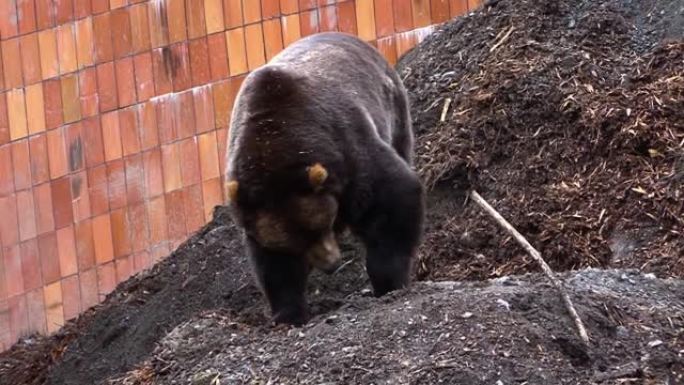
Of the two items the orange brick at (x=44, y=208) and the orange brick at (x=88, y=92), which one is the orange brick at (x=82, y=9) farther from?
the orange brick at (x=44, y=208)

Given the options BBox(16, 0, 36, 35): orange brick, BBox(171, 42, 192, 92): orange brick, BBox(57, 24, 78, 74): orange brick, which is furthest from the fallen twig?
BBox(16, 0, 36, 35): orange brick

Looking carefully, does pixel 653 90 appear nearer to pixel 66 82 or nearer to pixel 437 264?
pixel 437 264

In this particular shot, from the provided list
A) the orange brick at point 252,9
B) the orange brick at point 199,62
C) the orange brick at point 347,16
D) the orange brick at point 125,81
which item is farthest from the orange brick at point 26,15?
the orange brick at point 347,16

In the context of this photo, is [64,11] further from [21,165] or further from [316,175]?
[316,175]

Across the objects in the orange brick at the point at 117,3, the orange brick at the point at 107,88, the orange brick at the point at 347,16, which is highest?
the orange brick at the point at 117,3

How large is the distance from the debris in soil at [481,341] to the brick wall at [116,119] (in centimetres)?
446

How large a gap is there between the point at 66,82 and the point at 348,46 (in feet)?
11.6

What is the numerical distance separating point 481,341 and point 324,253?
4.79ft

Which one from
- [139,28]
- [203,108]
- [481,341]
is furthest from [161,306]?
[481,341]

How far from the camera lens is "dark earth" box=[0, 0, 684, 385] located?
22.5 feet

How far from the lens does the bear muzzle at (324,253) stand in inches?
316

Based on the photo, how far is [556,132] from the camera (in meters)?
10.2

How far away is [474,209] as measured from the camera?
32.8ft

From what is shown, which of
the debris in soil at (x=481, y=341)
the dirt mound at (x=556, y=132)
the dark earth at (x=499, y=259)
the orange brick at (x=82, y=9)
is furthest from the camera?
the orange brick at (x=82, y=9)
